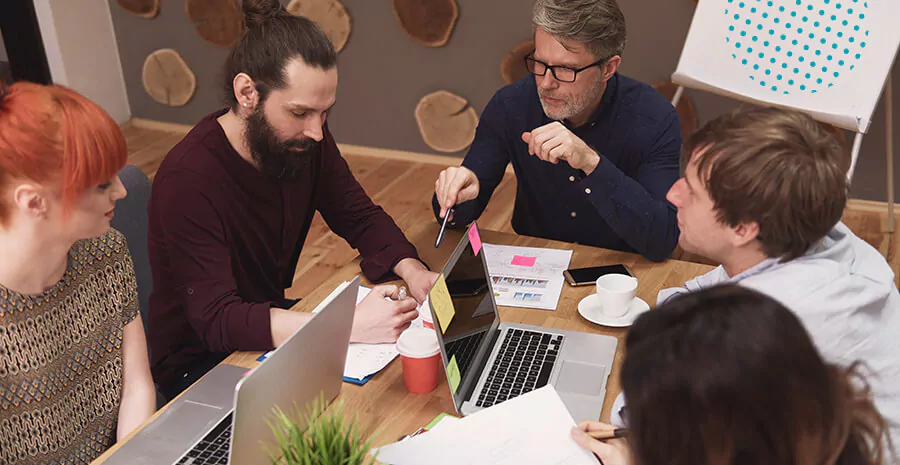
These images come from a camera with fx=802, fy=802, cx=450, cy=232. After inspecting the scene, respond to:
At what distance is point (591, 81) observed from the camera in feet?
6.65

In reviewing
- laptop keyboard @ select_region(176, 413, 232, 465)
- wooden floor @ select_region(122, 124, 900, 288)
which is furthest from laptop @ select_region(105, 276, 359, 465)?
wooden floor @ select_region(122, 124, 900, 288)

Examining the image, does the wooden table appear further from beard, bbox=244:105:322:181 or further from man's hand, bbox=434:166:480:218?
beard, bbox=244:105:322:181

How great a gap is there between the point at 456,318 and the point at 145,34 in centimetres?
384

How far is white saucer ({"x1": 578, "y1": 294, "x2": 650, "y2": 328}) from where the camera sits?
158 centimetres

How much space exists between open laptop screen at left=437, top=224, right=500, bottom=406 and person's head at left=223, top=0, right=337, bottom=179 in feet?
1.75

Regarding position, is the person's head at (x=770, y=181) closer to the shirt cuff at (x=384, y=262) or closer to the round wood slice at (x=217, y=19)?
the shirt cuff at (x=384, y=262)

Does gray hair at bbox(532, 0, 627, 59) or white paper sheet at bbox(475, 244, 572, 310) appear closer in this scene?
white paper sheet at bbox(475, 244, 572, 310)

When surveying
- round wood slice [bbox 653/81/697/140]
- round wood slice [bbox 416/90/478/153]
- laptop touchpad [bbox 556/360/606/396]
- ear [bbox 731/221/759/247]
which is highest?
ear [bbox 731/221/759/247]

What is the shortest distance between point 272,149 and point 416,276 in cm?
42

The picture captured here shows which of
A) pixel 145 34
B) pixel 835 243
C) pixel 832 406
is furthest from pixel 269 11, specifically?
pixel 145 34

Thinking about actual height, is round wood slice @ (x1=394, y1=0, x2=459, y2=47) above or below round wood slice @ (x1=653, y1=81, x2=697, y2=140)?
above

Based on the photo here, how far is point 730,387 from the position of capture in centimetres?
82

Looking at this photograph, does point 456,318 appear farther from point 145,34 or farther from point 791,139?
point 145,34

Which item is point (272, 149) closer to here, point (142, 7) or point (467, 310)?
point (467, 310)
